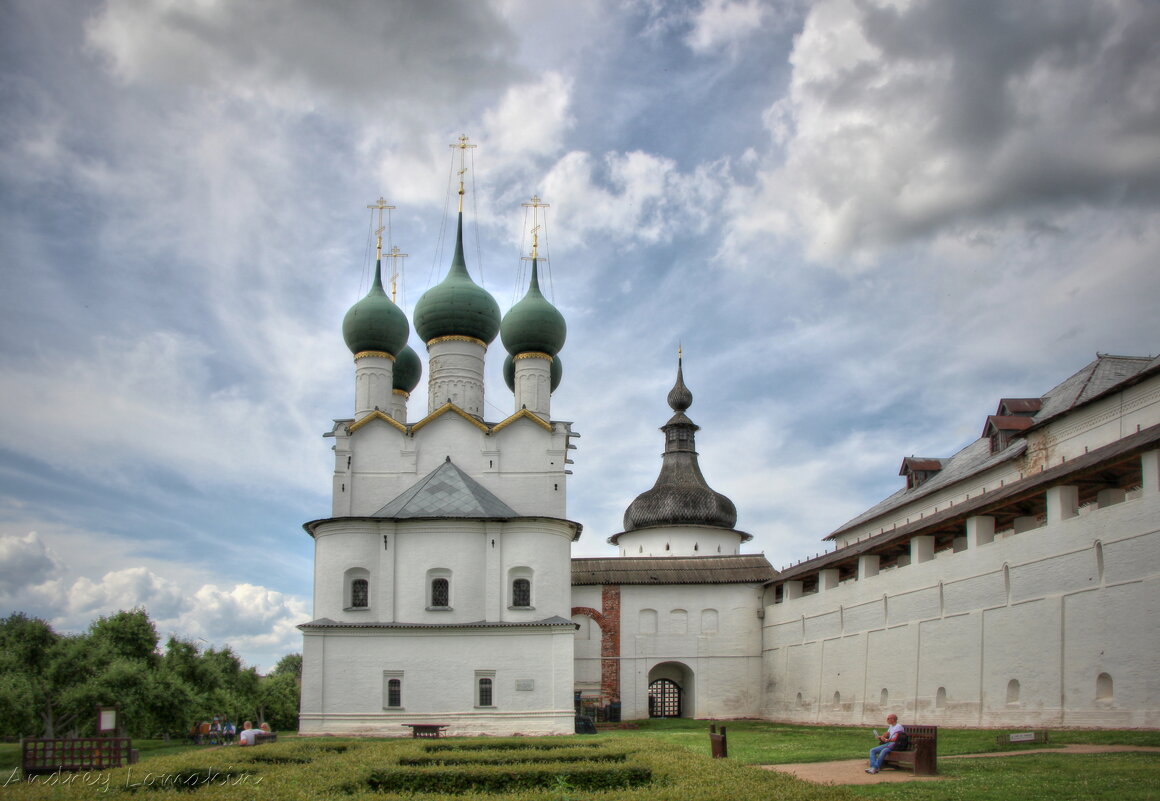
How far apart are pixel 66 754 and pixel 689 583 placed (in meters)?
24.4

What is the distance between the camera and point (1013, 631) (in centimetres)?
2003

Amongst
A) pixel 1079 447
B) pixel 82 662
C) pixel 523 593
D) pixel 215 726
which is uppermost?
pixel 1079 447

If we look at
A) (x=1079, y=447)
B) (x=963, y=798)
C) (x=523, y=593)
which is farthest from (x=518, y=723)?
(x=963, y=798)

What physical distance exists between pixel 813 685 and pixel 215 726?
18.1 meters

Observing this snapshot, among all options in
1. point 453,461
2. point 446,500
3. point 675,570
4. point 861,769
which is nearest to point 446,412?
point 453,461

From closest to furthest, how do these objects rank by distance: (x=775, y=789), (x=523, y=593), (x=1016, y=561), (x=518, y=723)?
(x=775, y=789)
(x=1016, y=561)
(x=518, y=723)
(x=523, y=593)

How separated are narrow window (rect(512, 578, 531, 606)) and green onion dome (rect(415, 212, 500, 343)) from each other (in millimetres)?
9532

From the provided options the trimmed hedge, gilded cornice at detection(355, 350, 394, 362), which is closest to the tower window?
gilded cornice at detection(355, 350, 394, 362)

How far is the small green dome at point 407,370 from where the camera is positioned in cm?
3675

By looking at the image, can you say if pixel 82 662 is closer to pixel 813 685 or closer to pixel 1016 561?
pixel 813 685

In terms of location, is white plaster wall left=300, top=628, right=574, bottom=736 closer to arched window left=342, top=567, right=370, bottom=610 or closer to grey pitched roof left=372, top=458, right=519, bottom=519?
arched window left=342, top=567, right=370, bottom=610

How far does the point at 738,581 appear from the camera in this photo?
1427 inches

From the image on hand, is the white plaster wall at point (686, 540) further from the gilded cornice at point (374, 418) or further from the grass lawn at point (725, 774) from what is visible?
the grass lawn at point (725, 774)

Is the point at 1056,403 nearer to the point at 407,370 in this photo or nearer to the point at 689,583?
the point at 689,583
